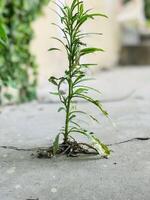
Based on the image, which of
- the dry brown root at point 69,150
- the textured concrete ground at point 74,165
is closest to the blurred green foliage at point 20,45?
the textured concrete ground at point 74,165

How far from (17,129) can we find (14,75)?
161 cm

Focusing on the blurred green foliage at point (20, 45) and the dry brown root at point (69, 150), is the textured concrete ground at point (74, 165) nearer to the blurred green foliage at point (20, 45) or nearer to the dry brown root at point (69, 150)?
the dry brown root at point (69, 150)

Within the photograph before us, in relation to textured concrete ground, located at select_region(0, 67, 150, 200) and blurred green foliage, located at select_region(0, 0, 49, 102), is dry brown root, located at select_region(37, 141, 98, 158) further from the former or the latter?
blurred green foliage, located at select_region(0, 0, 49, 102)

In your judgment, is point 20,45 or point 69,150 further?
point 20,45

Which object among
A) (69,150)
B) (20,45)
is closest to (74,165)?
(69,150)

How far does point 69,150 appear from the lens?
253 centimetres

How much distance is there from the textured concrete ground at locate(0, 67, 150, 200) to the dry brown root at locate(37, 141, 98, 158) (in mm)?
60

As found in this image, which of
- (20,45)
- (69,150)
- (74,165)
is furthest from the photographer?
(20,45)

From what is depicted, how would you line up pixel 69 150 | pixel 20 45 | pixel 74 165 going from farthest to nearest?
1. pixel 20 45
2. pixel 69 150
3. pixel 74 165

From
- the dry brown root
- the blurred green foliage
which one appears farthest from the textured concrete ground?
the blurred green foliage

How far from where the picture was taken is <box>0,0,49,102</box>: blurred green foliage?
4621mm

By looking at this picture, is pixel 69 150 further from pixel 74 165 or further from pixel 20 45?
pixel 20 45

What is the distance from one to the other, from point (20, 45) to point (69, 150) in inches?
103

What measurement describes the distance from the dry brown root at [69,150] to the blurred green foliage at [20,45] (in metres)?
1.93
